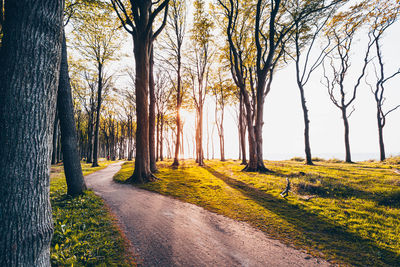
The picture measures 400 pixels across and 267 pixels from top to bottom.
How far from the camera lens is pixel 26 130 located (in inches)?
77.2

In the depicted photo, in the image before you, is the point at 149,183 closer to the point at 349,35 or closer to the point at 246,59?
the point at 246,59

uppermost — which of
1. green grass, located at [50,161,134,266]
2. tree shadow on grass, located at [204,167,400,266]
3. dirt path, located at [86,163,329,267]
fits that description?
green grass, located at [50,161,134,266]

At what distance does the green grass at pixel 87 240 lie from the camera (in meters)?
2.70

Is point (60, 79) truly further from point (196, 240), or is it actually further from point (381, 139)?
point (381, 139)

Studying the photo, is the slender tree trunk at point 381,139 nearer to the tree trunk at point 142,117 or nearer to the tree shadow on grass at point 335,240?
the tree shadow on grass at point 335,240

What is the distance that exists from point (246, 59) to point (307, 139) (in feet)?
35.3

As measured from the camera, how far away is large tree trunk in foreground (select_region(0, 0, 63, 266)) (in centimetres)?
183

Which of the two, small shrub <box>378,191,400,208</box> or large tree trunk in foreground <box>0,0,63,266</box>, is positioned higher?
large tree trunk in foreground <box>0,0,63,266</box>

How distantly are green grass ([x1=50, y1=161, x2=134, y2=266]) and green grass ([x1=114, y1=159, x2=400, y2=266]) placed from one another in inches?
122

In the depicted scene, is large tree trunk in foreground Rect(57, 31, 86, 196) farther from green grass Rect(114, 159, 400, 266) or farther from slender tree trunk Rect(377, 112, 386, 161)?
slender tree trunk Rect(377, 112, 386, 161)

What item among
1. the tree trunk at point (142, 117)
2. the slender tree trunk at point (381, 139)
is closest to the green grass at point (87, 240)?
the tree trunk at point (142, 117)

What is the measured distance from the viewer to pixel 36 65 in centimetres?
206

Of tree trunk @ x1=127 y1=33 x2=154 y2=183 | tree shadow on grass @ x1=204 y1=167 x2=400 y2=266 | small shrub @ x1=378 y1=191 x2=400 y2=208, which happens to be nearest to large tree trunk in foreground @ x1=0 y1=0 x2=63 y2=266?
tree shadow on grass @ x1=204 y1=167 x2=400 y2=266

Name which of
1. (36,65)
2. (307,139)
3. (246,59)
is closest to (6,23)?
(36,65)
